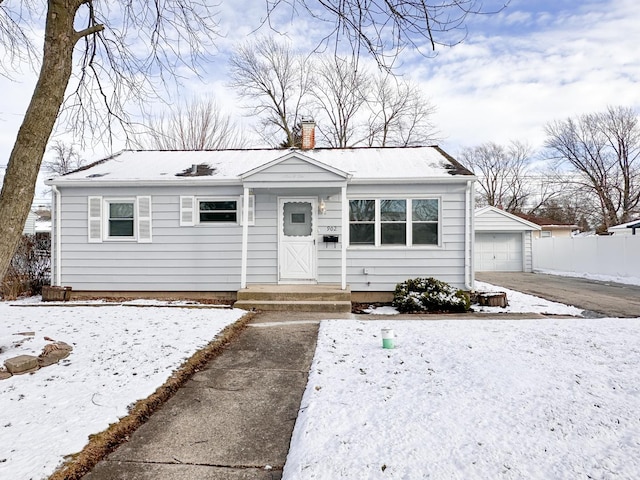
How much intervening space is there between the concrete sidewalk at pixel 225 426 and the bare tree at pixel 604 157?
1246 inches

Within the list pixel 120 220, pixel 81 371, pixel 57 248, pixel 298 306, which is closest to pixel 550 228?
pixel 298 306

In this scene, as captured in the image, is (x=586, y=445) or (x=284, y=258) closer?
(x=586, y=445)

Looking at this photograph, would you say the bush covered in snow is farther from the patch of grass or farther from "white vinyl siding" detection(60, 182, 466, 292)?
the patch of grass

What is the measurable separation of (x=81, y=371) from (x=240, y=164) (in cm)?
686

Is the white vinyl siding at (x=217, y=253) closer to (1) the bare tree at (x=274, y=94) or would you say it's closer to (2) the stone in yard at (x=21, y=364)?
(2) the stone in yard at (x=21, y=364)

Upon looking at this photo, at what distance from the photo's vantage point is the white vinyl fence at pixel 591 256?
14023 mm

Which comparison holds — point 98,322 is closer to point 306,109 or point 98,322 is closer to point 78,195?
point 78,195

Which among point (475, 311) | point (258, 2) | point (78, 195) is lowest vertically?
point (475, 311)

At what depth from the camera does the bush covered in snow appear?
7.41m

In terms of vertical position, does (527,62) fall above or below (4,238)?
above

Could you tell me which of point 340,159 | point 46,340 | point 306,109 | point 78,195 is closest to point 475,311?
point 340,159

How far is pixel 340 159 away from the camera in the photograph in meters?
9.80

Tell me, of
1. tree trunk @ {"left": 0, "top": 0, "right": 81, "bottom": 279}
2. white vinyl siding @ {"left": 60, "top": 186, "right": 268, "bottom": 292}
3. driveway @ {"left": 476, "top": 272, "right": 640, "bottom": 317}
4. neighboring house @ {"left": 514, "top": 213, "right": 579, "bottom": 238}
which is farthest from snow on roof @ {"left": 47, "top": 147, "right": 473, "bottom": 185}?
neighboring house @ {"left": 514, "top": 213, "right": 579, "bottom": 238}

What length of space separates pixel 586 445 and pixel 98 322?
235 inches
